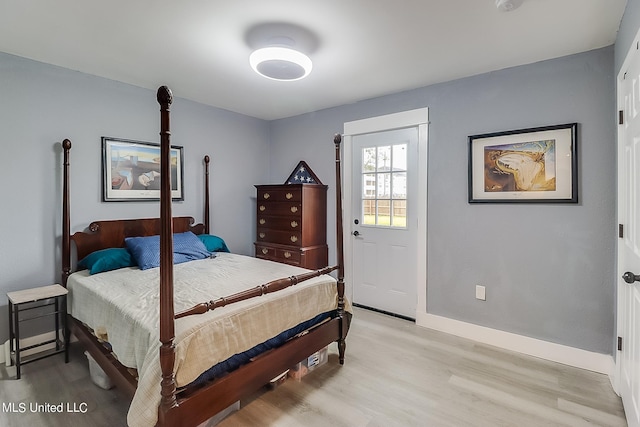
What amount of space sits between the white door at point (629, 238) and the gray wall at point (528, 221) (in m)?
0.27

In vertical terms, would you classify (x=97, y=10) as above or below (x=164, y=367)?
above

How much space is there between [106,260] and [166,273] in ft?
5.64

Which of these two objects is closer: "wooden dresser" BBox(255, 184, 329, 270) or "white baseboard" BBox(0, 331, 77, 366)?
"white baseboard" BBox(0, 331, 77, 366)

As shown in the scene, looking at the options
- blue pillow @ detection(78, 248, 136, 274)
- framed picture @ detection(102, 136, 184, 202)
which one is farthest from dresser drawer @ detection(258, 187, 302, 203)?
blue pillow @ detection(78, 248, 136, 274)

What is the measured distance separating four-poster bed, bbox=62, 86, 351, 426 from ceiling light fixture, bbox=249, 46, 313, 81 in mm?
576

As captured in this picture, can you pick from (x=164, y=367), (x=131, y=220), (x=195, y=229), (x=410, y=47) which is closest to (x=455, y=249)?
(x=410, y=47)

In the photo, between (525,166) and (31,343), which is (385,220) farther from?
(31,343)

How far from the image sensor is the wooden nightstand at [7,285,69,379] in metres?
2.22

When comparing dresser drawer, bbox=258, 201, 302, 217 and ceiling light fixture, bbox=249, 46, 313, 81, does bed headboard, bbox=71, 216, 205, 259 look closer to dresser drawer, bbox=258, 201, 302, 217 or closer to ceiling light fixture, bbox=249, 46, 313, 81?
dresser drawer, bbox=258, 201, 302, 217

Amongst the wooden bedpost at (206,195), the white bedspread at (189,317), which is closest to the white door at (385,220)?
the white bedspread at (189,317)

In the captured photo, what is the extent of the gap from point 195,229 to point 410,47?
9.29 ft

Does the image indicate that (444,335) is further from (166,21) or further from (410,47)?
(166,21)

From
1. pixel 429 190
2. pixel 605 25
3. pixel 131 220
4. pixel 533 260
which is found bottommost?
pixel 533 260

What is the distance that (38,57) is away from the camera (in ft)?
8.25
